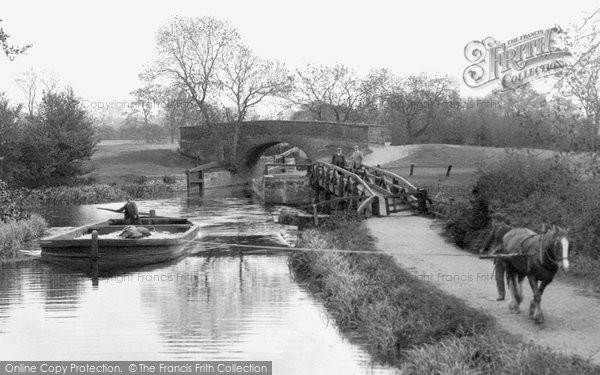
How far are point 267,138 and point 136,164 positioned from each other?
10.8 m

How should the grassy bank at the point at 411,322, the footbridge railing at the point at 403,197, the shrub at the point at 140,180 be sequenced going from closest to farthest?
the grassy bank at the point at 411,322 < the footbridge railing at the point at 403,197 < the shrub at the point at 140,180

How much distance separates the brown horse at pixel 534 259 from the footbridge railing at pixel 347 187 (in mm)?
11725

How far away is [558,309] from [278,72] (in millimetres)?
46029

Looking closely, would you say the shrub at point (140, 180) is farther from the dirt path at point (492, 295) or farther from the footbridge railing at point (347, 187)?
the dirt path at point (492, 295)

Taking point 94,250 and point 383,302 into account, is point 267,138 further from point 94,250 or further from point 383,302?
point 383,302

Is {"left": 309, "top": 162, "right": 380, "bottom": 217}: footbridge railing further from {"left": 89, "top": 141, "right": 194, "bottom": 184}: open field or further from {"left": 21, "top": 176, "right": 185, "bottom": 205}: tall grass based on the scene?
{"left": 89, "top": 141, "right": 194, "bottom": 184}: open field

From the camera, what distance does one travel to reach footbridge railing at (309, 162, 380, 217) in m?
22.7

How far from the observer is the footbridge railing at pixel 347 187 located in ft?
74.5

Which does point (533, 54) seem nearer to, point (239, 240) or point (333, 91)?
point (239, 240)

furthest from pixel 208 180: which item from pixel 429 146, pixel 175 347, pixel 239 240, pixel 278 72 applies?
pixel 175 347

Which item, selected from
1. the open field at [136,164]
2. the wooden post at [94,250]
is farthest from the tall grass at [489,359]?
the open field at [136,164]

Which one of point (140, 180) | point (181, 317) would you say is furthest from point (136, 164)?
point (181, 317)

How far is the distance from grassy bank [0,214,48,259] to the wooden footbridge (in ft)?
31.6

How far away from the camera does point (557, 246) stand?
358 inches
